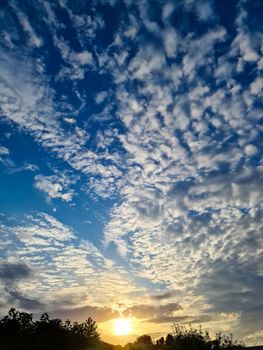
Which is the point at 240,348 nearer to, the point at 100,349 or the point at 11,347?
the point at 100,349

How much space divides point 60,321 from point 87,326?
338 centimetres

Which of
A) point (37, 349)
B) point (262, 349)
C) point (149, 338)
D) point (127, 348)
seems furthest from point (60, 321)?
point (149, 338)

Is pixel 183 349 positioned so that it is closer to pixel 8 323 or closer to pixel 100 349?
pixel 100 349

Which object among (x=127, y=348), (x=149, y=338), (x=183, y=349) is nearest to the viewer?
(x=183, y=349)

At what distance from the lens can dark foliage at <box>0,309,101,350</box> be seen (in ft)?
137

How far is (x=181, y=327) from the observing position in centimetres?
3603

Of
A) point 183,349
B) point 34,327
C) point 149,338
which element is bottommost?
point 183,349

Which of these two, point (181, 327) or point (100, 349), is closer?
point (181, 327)

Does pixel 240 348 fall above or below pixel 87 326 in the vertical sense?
below

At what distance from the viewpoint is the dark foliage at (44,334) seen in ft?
137

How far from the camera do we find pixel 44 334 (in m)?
43.6

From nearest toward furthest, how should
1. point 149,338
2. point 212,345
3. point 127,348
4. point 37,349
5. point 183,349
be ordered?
point 183,349 → point 212,345 → point 37,349 → point 127,348 → point 149,338

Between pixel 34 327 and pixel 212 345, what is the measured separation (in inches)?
888

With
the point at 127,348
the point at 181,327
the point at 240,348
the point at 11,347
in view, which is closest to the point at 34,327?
the point at 11,347
